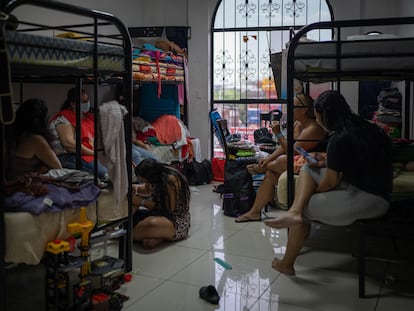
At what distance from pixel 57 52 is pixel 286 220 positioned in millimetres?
1617

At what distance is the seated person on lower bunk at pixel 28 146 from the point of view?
3.11 metres

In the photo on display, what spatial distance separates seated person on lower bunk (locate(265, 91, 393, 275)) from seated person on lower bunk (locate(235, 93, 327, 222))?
2.86ft

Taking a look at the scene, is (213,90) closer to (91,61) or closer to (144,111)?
(144,111)

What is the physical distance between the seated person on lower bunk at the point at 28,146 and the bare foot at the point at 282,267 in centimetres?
165

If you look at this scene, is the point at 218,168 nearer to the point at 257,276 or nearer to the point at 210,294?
the point at 257,276

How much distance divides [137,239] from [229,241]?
77 cm

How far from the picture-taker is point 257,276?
10.3 feet

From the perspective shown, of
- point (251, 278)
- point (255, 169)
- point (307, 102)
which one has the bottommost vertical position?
point (251, 278)

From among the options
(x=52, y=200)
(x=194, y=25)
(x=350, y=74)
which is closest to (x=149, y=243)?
(x=52, y=200)

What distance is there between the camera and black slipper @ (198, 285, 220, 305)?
8.89 feet

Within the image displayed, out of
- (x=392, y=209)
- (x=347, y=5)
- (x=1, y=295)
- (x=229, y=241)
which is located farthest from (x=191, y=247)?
(x=347, y=5)

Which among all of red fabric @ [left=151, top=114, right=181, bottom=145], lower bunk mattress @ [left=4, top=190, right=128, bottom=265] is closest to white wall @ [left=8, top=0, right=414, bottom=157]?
red fabric @ [left=151, top=114, right=181, bottom=145]

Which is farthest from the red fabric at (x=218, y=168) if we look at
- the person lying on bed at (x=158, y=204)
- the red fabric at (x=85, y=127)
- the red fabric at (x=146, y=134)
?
the person lying on bed at (x=158, y=204)

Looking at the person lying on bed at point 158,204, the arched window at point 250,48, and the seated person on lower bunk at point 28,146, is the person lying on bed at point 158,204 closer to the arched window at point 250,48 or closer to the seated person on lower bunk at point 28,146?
the seated person on lower bunk at point 28,146
